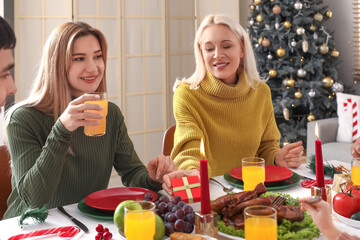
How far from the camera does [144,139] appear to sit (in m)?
4.95

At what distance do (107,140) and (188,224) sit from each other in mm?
867

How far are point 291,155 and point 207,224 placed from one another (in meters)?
0.98

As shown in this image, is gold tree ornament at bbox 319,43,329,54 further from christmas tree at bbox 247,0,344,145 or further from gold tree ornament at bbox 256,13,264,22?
gold tree ornament at bbox 256,13,264,22

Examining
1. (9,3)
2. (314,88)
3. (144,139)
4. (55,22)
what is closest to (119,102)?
(144,139)

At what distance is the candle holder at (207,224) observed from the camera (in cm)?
127

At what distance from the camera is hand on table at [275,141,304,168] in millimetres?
2119

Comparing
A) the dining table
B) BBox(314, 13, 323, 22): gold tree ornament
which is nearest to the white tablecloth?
the dining table

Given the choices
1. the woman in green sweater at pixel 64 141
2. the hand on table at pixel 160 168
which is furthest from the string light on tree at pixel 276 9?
the hand on table at pixel 160 168

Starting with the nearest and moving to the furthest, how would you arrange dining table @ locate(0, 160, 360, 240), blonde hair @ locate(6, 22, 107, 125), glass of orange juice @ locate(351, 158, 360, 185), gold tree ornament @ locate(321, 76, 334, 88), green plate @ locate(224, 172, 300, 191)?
dining table @ locate(0, 160, 360, 240) → glass of orange juice @ locate(351, 158, 360, 185) → green plate @ locate(224, 172, 300, 191) → blonde hair @ locate(6, 22, 107, 125) → gold tree ornament @ locate(321, 76, 334, 88)

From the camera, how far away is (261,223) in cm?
116

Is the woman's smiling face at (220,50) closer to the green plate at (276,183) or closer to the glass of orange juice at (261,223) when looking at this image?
the green plate at (276,183)

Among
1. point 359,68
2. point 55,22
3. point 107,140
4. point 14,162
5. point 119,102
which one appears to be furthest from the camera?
point 359,68

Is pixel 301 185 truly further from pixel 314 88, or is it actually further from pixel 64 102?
pixel 314 88

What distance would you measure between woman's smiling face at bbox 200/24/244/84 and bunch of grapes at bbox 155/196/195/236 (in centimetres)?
122
